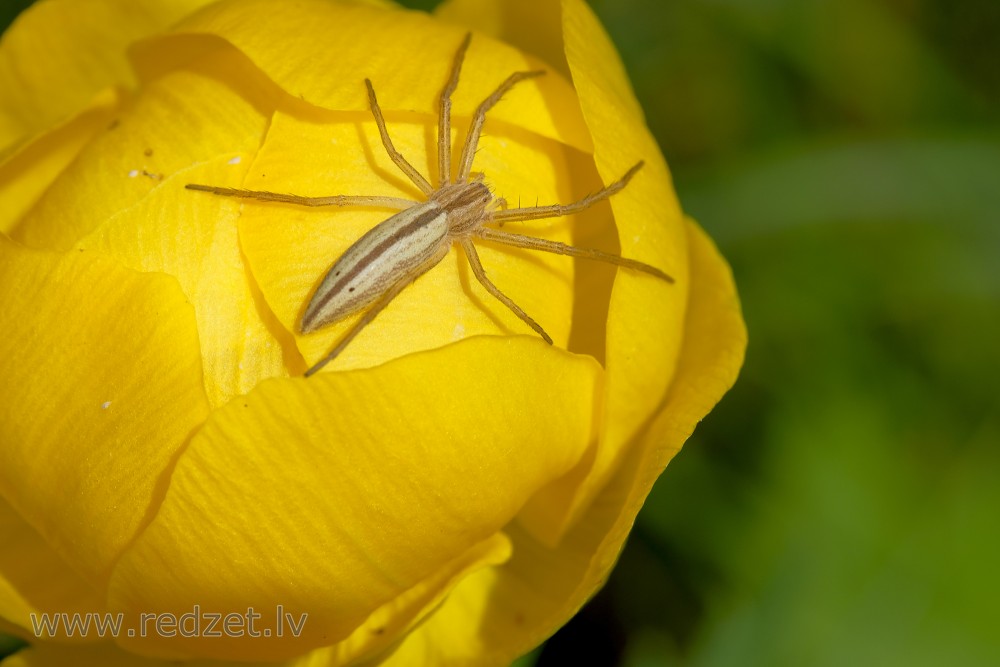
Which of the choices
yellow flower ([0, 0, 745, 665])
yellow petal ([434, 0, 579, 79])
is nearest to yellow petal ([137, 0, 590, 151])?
yellow flower ([0, 0, 745, 665])

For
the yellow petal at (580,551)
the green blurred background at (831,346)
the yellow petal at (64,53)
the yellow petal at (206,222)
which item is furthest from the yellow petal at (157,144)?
the green blurred background at (831,346)

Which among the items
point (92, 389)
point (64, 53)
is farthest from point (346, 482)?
point (64, 53)

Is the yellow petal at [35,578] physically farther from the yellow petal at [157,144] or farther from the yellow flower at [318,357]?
the yellow petal at [157,144]

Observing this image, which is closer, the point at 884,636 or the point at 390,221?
the point at 390,221

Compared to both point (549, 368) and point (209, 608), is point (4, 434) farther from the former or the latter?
point (549, 368)

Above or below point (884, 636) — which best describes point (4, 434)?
above

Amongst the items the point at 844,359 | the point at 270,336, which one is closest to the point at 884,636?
the point at 844,359

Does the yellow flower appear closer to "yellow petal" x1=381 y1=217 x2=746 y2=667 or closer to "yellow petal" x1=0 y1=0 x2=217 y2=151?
"yellow petal" x1=381 y1=217 x2=746 y2=667

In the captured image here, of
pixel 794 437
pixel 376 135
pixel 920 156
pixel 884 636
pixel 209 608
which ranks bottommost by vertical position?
pixel 884 636
